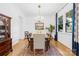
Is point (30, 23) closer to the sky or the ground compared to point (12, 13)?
closer to the ground

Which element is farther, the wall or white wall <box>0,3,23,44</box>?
the wall

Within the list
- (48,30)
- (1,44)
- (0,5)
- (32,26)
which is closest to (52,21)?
(48,30)

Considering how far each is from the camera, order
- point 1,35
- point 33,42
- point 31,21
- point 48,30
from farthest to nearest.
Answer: point 31,21 → point 48,30 → point 33,42 → point 1,35

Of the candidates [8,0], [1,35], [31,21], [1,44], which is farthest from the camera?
[31,21]

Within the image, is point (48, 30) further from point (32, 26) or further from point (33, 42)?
point (33, 42)

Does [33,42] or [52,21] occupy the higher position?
[52,21]

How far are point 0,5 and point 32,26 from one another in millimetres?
7013

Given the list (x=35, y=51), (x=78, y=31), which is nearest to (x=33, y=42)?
(x=35, y=51)

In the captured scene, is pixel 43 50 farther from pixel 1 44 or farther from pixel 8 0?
pixel 8 0

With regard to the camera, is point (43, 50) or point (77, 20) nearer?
point (77, 20)

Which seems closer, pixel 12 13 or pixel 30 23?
pixel 12 13

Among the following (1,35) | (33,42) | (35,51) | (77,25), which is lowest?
(35,51)

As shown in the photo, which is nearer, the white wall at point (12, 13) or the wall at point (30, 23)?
the white wall at point (12, 13)

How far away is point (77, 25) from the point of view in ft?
15.9
